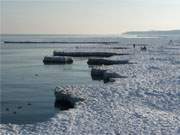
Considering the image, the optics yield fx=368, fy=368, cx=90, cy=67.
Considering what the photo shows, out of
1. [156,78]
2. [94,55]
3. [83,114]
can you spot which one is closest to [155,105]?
[83,114]

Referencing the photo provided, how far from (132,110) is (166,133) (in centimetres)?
336

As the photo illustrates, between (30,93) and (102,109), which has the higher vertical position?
(102,109)

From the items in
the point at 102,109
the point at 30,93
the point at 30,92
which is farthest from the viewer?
the point at 30,92

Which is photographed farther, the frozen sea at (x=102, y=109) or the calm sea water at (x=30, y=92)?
the calm sea water at (x=30, y=92)

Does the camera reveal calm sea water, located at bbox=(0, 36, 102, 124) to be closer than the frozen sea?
No

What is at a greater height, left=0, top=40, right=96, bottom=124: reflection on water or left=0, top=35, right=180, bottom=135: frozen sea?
left=0, top=35, right=180, bottom=135: frozen sea

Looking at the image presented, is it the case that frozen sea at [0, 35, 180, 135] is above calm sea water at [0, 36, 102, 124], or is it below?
above

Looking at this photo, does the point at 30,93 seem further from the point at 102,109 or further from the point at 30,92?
the point at 102,109

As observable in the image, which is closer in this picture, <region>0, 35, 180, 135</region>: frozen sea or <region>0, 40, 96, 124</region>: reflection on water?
<region>0, 35, 180, 135</region>: frozen sea

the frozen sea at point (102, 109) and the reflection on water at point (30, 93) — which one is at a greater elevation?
the frozen sea at point (102, 109)

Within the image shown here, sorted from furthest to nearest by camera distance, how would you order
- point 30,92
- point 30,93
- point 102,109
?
1. point 30,92
2. point 30,93
3. point 102,109

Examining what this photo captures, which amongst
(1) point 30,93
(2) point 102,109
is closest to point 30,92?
(1) point 30,93

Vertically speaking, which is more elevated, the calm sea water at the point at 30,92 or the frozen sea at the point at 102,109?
the frozen sea at the point at 102,109

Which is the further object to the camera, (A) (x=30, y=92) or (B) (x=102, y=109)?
(A) (x=30, y=92)
